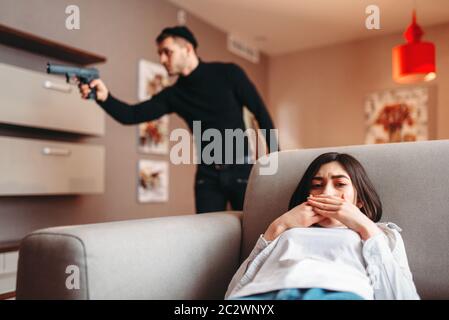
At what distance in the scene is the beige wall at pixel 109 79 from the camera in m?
2.27

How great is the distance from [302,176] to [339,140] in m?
3.43

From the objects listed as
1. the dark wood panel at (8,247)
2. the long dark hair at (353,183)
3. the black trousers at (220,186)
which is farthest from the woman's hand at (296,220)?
the dark wood panel at (8,247)

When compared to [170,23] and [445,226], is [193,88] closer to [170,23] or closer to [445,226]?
[445,226]

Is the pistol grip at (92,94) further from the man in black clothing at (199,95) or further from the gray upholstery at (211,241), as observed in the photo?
the gray upholstery at (211,241)

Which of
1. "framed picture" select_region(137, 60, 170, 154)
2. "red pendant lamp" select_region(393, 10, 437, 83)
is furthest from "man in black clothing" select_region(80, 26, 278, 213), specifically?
"red pendant lamp" select_region(393, 10, 437, 83)

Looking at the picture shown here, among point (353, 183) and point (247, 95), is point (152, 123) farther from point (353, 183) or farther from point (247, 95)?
point (353, 183)

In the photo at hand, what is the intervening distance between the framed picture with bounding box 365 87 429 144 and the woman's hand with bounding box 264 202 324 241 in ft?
11.1

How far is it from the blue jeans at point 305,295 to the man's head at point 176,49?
52.0 inches

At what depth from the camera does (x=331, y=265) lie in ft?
3.11

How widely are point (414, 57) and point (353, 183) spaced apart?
1.99 m

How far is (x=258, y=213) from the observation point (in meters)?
1.38

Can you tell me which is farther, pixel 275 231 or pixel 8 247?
pixel 8 247

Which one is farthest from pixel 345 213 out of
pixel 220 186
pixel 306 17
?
pixel 306 17

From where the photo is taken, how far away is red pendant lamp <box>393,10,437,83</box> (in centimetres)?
276
